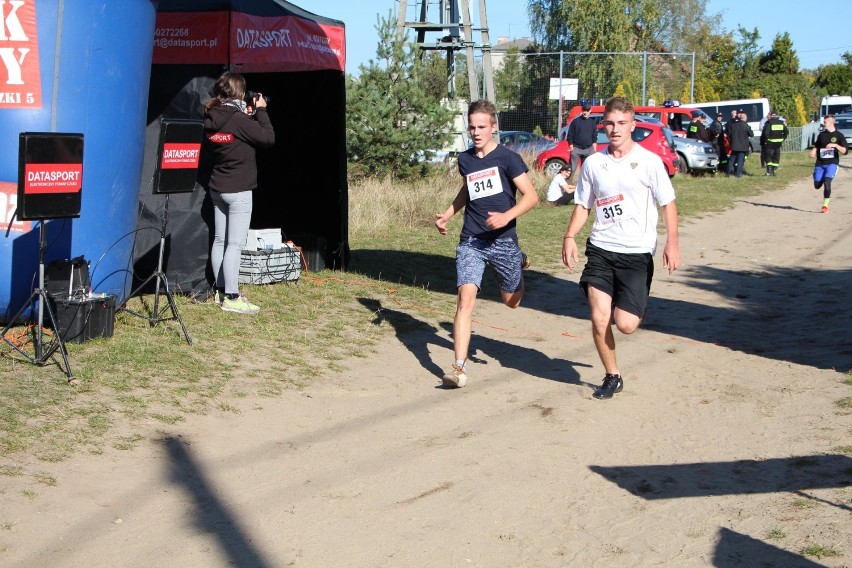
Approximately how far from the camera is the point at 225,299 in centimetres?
919

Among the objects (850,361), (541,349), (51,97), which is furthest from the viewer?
(541,349)

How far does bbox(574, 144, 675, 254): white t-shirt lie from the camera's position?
6.73 m

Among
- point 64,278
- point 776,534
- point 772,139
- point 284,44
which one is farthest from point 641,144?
point 776,534

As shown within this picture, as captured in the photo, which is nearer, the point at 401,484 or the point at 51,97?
the point at 401,484

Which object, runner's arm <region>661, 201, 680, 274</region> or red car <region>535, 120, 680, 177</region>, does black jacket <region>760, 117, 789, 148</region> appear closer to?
red car <region>535, 120, 680, 177</region>

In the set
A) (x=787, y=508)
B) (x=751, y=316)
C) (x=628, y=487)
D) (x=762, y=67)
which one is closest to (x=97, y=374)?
(x=628, y=487)

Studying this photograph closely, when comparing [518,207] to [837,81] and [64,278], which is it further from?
[837,81]

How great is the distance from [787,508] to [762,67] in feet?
193

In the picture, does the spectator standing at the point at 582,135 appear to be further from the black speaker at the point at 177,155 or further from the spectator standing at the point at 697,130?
the black speaker at the point at 177,155

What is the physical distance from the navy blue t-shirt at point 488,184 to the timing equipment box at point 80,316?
2.83m

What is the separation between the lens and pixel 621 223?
6824mm

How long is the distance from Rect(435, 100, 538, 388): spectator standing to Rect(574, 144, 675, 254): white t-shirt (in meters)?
0.55

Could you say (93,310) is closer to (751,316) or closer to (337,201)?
(337,201)

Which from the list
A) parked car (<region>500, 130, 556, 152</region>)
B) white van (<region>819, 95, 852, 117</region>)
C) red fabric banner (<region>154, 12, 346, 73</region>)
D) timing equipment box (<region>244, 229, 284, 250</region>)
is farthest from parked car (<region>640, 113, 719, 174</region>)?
white van (<region>819, 95, 852, 117</region>)
